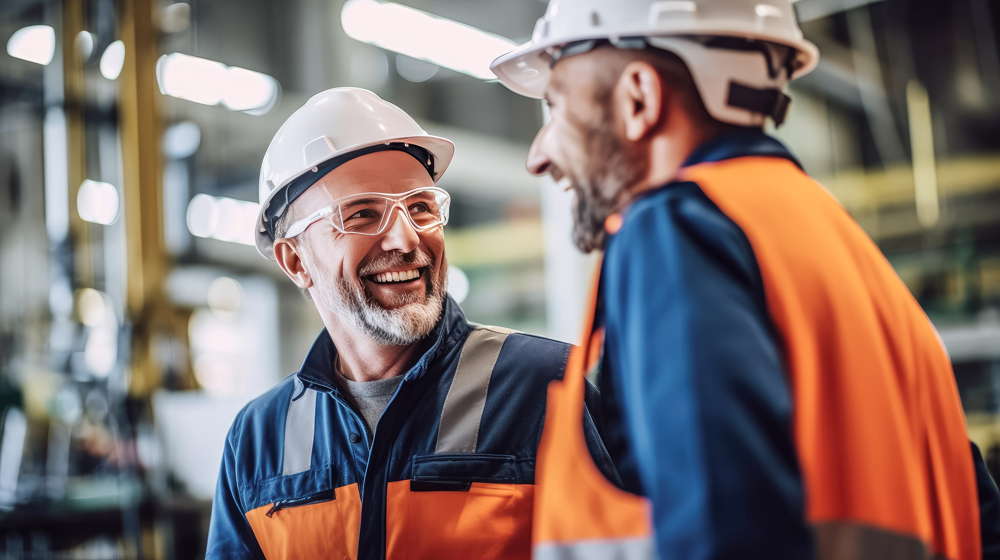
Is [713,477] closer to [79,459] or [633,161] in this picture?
[633,161]

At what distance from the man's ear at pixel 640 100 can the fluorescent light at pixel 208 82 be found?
20.9ft

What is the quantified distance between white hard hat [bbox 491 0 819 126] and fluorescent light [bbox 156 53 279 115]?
6.30 metres

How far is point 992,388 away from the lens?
226 inches

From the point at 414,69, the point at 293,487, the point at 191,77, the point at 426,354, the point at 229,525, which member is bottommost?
the point at 229,525

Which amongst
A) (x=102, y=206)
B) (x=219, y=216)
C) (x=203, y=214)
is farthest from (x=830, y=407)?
(x=203, y=214)

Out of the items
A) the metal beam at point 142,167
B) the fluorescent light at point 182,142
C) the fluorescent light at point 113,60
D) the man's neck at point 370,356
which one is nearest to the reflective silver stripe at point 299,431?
the man's neck at point 370,356

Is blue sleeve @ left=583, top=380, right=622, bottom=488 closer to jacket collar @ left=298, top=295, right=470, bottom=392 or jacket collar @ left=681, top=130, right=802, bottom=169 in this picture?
jacket collar @ left=298, top=295, right=470, bottom=392

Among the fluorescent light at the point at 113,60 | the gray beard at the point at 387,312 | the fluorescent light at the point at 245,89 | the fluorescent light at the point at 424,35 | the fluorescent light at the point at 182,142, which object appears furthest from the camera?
the fluorescent light at the point at 182,142

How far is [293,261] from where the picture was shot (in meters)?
2.41

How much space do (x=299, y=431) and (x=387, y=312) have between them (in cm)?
39

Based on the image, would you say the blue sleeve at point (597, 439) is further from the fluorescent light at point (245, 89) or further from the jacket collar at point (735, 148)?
the fluorescent light at point (245, 89)

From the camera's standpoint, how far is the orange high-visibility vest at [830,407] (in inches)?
38.7

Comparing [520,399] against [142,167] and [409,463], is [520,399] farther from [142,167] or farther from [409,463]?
[142,167]

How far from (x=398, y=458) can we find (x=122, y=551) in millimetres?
5031
